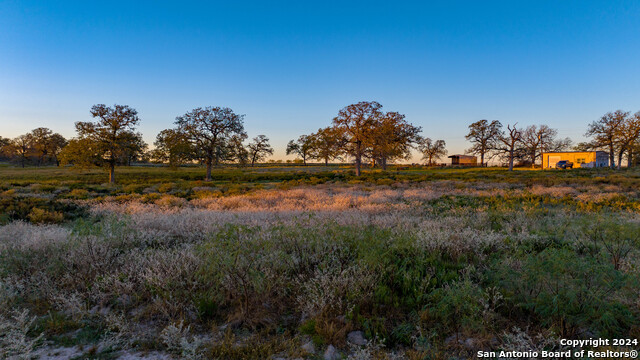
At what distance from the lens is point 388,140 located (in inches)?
1423

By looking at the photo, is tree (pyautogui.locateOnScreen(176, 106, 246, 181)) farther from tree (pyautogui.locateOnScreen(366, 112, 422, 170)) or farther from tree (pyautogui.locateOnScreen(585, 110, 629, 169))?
tree (pyautogui.locateOnScreen(585, 110, 629, 169))

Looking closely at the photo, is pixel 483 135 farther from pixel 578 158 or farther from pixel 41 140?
pixel 41 140

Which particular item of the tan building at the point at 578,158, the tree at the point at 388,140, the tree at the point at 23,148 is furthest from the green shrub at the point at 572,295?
the tree at the point at 23,148

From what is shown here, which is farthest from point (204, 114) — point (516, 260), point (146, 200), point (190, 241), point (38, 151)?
point (38, 151)

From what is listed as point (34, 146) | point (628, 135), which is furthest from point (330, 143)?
point (34, 146)

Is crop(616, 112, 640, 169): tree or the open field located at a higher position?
crop(616, 112, 640, 169): tree

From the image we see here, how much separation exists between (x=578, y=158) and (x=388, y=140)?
51254mm

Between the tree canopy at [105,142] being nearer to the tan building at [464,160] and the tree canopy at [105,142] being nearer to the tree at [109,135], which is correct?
the tree at [109,135]

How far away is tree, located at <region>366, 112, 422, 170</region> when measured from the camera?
116ft

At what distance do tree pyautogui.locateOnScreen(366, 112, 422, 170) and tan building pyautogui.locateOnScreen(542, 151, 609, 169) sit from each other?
40046 millimetres

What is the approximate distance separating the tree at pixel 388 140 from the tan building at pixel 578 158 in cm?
4005

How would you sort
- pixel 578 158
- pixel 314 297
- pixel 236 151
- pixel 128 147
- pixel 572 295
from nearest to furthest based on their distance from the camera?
pixel 572 295 < pixel 314 297 < pixel 128 147 < pixel 236 151 < pixel 578 158

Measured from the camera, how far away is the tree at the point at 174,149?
3228 centimetres

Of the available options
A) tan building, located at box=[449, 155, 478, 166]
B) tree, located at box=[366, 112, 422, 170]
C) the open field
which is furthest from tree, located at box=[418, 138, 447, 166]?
the open field
